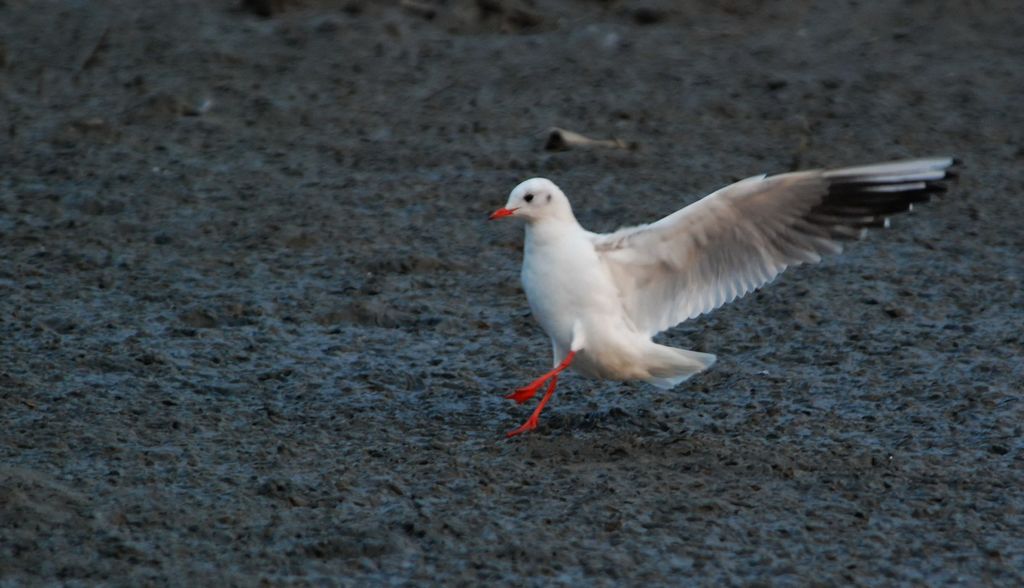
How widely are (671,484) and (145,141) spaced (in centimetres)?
523

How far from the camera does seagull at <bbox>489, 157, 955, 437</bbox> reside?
6066 mm

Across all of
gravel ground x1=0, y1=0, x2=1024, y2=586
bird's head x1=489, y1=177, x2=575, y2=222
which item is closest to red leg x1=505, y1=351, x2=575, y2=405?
gravel ground x1=0, y1=0, x2=1024, y2=586

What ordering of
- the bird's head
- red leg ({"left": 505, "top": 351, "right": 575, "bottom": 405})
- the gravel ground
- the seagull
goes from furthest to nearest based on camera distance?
the bird's head → the seagull → red leg ({"left": 505, "top": 351, "right": 575, "bottom": 405}) → the gravel ground

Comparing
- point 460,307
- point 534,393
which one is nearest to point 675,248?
point 534,393

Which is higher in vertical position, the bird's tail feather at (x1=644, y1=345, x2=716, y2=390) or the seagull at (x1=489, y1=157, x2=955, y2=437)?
the seagull at (x1=489, y1=157, x2=955, y2=437)

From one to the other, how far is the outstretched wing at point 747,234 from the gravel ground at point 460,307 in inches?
17.6

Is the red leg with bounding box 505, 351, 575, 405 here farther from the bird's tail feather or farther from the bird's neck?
the bird's neck

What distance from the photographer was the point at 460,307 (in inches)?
290

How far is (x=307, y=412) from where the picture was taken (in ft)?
20.0

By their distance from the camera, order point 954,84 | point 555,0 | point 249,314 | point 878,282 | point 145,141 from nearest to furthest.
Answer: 1. point 249,314
2. point 878,282
3. point 145,141
4. point 954,84
5. point 555,0

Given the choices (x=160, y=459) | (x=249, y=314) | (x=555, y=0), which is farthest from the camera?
(x=555, y=0)

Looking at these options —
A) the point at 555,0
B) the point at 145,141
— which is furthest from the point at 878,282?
the point at 555,0

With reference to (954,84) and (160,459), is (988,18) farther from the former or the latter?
(160,459)

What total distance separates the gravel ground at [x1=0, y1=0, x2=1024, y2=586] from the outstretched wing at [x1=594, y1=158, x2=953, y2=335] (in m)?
0.45
